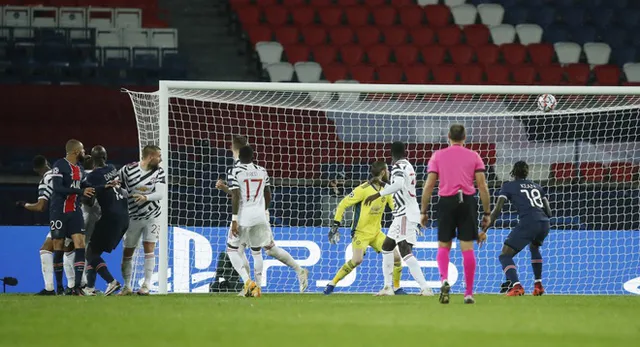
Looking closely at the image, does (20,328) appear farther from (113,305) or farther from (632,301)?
(632,301)

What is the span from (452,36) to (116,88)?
800cm

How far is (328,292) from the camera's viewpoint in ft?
47.4

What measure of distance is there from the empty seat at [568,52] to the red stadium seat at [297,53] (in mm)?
5735

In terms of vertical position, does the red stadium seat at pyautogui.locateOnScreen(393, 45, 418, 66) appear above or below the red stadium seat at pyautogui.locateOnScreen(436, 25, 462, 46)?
below

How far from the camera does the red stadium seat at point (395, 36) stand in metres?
24.1

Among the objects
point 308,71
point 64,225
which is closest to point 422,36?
point 308,71

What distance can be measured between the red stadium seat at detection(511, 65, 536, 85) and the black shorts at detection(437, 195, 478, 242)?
12741 millimetres

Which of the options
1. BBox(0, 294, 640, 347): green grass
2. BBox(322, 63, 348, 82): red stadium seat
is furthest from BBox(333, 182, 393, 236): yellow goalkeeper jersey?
BBox(322, 63, 348, 82): red stadium seat

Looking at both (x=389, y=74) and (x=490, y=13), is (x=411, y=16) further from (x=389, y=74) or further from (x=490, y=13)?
(x=389, y=74)

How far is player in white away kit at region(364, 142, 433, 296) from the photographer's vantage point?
13.7m

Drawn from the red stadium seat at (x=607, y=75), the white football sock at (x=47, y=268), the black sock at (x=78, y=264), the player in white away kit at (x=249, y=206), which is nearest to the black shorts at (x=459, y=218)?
the player in white away kit at (x=249, y=206)

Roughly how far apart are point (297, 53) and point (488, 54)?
13.7 ft

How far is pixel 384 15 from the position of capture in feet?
81.1

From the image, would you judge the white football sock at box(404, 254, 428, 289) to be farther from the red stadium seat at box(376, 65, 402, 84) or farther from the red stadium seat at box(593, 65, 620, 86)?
the red stadium seat at box(593, 65, 620, 86)
